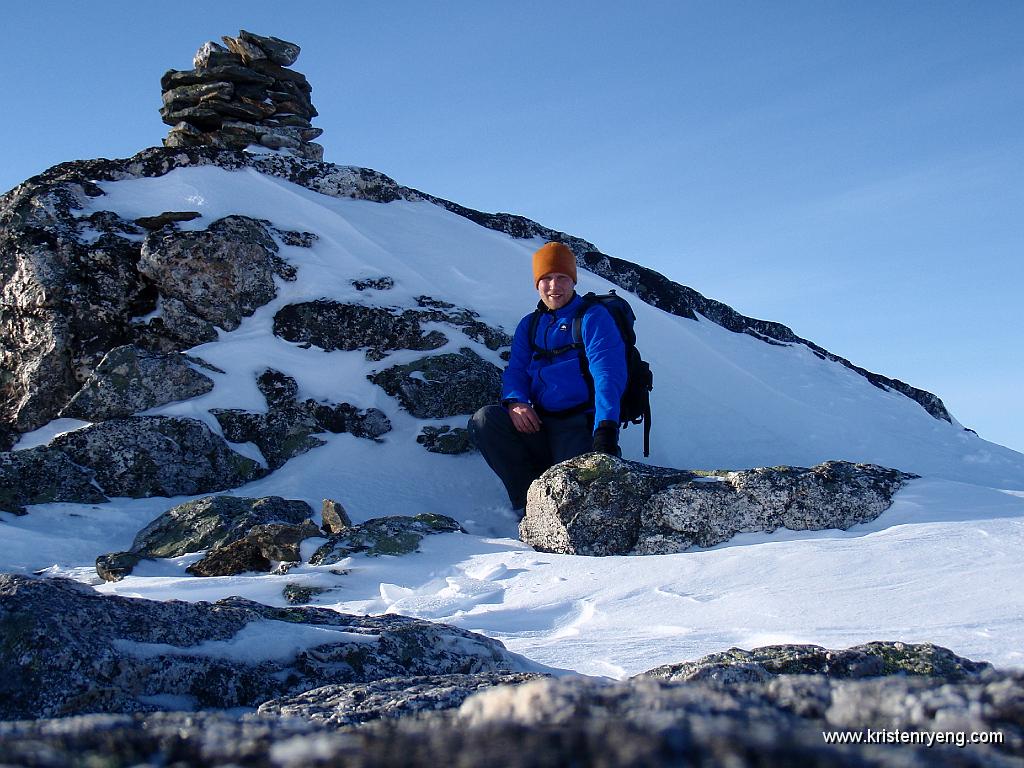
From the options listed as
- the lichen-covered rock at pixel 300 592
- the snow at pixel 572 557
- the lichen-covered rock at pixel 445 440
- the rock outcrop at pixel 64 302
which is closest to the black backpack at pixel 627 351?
the snow at pixel 572 557

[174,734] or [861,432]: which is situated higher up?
[861,432]

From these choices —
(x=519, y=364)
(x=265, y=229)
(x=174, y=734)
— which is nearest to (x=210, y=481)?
(x=519, y=364)

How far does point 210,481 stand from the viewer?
856 cm

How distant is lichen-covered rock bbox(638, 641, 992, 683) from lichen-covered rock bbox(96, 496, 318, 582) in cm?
434

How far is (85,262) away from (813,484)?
8.96m

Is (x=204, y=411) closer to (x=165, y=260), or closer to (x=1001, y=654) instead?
(x=165, y=260)

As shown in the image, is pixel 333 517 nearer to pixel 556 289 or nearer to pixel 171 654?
pixel 556 289

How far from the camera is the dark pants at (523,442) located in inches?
303

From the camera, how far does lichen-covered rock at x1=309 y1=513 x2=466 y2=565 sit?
5.96 metres

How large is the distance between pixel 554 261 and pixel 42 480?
5.15m

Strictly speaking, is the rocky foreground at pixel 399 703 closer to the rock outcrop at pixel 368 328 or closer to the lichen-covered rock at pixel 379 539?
the lichen-covered rock at pixel 379 539

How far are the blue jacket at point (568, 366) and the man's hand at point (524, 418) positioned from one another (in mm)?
138

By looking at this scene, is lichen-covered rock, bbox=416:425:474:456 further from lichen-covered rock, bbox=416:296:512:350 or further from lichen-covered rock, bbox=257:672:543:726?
lichen-covered rock, bbox=257:672:543:726

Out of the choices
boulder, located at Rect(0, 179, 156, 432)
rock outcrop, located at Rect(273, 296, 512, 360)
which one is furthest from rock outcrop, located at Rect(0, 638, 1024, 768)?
boulder, located at Rect(0, 179, 156, 432)
